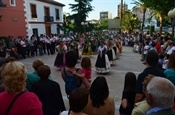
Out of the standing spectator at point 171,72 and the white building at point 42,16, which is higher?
the white building at point 42,16

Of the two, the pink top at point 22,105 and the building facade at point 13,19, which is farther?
the building facade at point 13,19

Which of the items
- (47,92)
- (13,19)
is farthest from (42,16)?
(47,92)

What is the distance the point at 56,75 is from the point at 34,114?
26.6ft

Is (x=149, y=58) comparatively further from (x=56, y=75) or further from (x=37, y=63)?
(x=56, y=75)

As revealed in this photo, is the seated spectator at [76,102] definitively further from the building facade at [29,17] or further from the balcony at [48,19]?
the balcony at [48,19]

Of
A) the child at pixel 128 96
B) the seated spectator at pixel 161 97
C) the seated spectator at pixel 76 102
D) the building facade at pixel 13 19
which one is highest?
the building facade at pixel 13 19

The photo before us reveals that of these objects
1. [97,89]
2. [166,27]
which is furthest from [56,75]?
[166,27]

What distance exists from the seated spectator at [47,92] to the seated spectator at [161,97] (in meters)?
1.77

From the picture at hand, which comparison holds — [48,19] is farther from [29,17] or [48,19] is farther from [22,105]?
[22,105]

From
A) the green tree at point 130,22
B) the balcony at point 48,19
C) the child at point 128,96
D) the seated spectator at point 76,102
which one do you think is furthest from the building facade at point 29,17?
the seated spectator at point 76,102

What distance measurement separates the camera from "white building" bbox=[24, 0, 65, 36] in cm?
2477

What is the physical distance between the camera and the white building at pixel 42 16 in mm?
24766

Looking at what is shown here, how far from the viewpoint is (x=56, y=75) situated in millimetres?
10203

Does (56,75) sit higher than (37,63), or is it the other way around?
(37,63)
